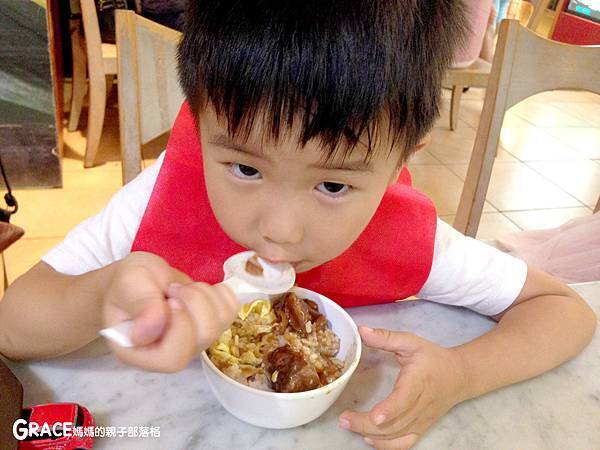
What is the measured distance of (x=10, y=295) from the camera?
633mm

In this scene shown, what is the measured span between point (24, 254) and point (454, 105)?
2382mm

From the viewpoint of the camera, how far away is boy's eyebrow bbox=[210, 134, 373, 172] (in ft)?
1.68

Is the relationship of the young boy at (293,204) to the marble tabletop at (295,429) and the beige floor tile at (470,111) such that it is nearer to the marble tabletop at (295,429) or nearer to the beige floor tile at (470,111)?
the marble tabletop at (295,429)

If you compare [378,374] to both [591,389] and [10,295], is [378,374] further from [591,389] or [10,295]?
[10,295]

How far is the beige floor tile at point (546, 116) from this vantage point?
3596 mm

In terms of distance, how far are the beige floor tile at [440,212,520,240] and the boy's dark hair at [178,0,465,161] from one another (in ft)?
5.98

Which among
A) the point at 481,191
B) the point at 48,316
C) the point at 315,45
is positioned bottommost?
the point at 481,191

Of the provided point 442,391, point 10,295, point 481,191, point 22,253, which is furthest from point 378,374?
point 22,253

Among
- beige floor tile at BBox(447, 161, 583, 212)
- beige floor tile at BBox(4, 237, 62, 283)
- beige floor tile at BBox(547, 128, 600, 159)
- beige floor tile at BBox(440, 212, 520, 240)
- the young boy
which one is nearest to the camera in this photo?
the young boy

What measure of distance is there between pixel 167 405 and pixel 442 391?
28cm

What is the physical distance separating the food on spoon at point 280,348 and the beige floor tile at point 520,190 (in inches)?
81.4

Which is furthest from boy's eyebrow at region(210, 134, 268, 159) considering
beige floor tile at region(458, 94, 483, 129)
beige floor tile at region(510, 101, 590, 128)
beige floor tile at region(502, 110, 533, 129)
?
beige floor tile at region(510, 101, 590, 128)

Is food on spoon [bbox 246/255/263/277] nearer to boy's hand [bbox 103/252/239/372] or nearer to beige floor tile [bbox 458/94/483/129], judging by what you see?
boy's hand [bbox 103/252/239/372]

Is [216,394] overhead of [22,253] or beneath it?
overhead
